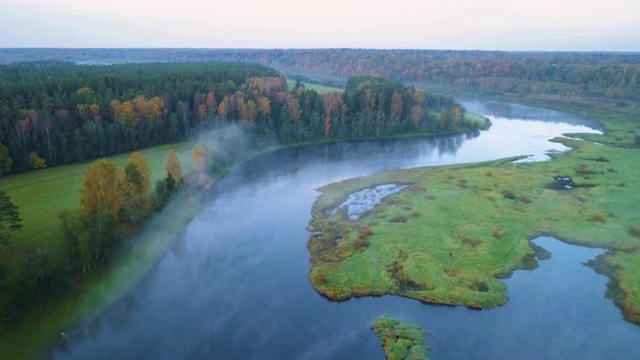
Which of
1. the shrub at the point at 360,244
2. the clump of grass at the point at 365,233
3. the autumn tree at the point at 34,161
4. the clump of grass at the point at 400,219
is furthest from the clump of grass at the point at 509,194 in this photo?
the autumn tree at the point at 34,161

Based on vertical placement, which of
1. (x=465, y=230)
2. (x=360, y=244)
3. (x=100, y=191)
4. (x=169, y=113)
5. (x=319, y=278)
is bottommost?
(x=319, y=278)

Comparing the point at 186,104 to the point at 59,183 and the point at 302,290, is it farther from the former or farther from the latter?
the point at 302,290

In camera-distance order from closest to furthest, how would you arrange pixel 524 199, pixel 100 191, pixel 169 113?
pixel 100 191
pixel 524 199
pixel 169 113

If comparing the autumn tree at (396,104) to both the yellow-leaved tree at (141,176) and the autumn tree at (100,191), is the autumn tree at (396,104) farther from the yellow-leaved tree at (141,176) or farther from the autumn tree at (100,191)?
the autumn tree at (100,191)

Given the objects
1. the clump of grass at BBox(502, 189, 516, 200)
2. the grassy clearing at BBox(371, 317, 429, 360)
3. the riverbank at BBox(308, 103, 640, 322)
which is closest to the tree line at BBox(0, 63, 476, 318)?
the riverbank at BBox(308, 103, 640, 322)

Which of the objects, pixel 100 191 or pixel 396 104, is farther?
pixel 396 104

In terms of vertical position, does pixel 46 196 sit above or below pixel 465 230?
above

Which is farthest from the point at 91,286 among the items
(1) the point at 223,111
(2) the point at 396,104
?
(2) the point at 396,104

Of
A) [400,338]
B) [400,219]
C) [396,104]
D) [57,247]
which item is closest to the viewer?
[400,338]

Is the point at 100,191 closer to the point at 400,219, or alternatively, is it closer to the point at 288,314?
the point at 288,314
